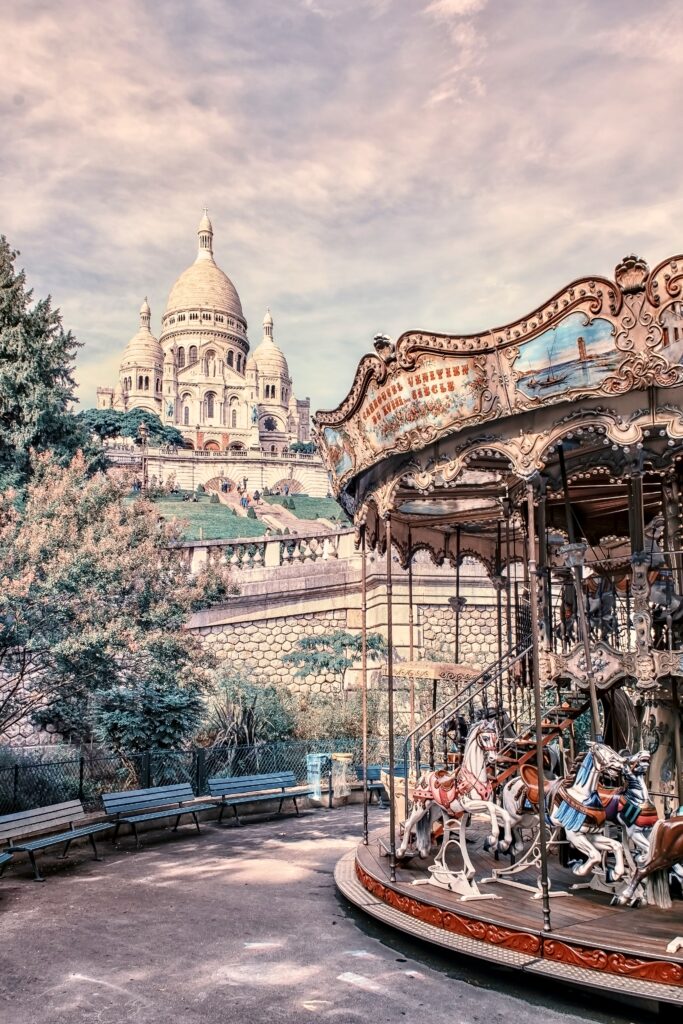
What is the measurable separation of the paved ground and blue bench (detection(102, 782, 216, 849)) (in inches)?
50.2

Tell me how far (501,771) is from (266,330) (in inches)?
5105

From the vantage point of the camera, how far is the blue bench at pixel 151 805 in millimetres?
12453

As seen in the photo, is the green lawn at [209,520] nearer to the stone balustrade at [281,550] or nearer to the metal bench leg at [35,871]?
the stone balustrade at [281,550]

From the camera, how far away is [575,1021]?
20.2ft

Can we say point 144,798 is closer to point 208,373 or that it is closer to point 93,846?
point 93,846

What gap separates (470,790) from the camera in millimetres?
8906

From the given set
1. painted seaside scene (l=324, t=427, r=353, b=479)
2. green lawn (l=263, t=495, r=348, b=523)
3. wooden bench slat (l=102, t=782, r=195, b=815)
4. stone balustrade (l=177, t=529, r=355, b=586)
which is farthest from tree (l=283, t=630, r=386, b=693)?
green lawn (l=263, t=495, r=348, b=523)

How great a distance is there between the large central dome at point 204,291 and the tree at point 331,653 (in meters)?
108

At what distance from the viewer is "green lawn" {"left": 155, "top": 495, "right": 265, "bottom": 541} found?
4659 cm

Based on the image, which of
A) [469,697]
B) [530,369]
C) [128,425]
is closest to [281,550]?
[469,697]

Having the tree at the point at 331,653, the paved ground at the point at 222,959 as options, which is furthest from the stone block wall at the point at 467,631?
the paved ground at the point at 222,959

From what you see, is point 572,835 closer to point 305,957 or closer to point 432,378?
point 305,957

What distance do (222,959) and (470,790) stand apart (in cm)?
301

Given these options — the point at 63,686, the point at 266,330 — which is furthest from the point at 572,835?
the point at 266,330
